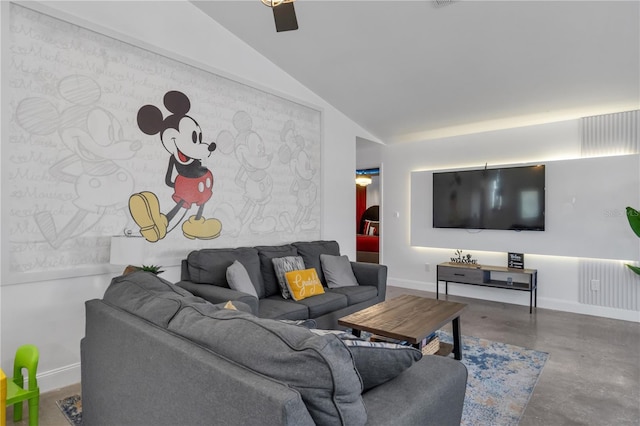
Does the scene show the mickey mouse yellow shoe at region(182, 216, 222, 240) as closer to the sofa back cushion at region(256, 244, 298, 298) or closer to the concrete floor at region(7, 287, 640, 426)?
the sofa back cushion at region(256, 244, 298, 298)

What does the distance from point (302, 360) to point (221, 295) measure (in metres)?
1.87

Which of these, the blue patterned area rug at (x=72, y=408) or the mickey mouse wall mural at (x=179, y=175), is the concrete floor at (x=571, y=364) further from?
the mickey mouse wall mural at (x=179, y=175)

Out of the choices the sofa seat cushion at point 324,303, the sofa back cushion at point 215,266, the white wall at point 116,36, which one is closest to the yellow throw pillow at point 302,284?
the sofa seat cushion at point 324,303

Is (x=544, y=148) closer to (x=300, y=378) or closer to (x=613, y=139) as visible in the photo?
(x=613, y=139)

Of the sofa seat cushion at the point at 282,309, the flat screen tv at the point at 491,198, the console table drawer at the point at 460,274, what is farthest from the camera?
the console table drawer at the point at 460,274

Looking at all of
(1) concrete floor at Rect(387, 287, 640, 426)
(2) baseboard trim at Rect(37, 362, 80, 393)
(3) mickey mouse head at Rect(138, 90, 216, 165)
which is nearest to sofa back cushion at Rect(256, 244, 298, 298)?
(3) mickey mouse head at Rect(138, 90, 216, 165)

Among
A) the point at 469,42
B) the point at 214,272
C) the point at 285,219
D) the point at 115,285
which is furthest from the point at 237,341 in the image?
the point at 469,42

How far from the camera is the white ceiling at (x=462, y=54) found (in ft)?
10.4

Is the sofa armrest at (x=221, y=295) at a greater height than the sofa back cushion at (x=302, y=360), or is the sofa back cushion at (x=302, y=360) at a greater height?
the sofa back cushion at (x=302, y=360)

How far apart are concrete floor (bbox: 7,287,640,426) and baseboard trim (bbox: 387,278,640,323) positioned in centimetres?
13

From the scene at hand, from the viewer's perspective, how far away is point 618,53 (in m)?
3.37

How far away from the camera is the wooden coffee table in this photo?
2379 mm

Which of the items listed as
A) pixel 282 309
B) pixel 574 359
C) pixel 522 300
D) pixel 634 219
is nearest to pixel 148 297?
pixel 282 309

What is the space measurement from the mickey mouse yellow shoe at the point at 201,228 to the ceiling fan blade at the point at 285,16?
195 cm
